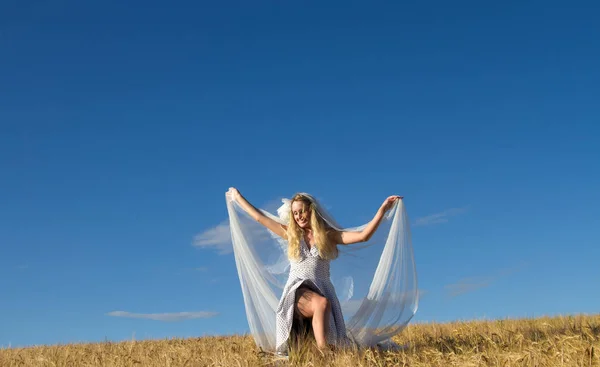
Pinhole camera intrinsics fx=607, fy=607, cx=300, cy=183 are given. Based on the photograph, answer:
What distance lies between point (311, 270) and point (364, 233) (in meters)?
0.97

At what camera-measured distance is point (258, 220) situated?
29.6ft

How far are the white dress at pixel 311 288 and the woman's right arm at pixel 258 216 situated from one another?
594 millimetres

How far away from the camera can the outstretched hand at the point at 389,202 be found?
28.4 feet

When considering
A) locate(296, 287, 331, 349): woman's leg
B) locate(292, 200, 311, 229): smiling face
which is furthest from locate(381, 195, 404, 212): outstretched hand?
locate(296, 287, 331, 349): woman's leg

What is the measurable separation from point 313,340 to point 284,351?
0.41 m

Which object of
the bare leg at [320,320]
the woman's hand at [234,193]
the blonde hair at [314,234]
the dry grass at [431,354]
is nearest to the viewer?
the dry grass at [431,354]

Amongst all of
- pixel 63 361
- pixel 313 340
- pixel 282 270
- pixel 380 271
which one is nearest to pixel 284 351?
pixel 313 340

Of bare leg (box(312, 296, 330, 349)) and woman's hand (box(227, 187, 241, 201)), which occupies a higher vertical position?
woman's hand (box(227, 187, 241, 201))

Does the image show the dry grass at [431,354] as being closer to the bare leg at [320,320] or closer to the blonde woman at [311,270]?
the bare leg at [320,320]

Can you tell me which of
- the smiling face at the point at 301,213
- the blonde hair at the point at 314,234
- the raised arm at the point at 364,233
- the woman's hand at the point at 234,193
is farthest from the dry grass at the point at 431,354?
the woman's hand at the point at 234,193

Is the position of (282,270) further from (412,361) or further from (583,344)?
(583,344)

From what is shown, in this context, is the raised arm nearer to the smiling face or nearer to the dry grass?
the smiling face

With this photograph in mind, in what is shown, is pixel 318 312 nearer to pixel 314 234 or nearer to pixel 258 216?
pixel 314 234

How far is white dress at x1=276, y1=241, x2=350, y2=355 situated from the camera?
26.4ft
